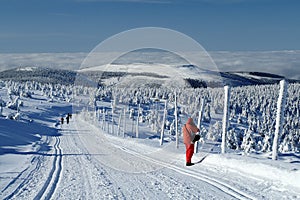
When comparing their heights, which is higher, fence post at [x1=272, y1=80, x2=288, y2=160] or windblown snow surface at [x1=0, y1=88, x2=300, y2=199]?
fence post at [x1=272, y1=80, x2=288, y2=160]

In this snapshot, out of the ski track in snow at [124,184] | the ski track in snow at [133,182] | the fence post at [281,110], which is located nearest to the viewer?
the ski track in snow at [124,184]

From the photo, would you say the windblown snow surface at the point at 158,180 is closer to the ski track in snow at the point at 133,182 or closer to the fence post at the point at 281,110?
the ski track in snow at the point at 133,182

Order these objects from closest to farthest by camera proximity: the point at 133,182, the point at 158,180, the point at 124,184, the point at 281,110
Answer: the point at 124,184, the point at 133,182, the point at 158,180, the point at 281,110

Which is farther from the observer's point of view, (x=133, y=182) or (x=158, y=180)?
(x=158, y=180)

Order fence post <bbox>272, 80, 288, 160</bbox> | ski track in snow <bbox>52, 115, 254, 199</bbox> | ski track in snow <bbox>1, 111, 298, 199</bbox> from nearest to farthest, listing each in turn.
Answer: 1. ski track in snow <bbox>1, 111, 298, 199</bbox>
2. ski track in snow <bbox>52, 115, 254, 199</bbox>
3. fence post <bbox>272, 80, 288, 160</bbox>

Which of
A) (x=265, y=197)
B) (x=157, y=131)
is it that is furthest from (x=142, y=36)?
(x=157, y=131)

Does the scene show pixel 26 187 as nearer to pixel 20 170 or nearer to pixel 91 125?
pixel 20 170

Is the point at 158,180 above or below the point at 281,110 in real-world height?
below

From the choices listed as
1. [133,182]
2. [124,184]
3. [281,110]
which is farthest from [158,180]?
[281,110]

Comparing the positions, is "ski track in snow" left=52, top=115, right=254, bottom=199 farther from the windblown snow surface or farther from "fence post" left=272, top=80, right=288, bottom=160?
"fence post" left=272, top=80, right=288, bottom=160

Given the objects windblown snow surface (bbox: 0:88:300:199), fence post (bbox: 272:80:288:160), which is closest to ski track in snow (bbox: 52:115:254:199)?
windblown snow surface (bbox: 0:88:300:199)

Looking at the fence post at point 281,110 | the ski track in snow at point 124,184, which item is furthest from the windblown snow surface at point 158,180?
the fence post at point 281,110

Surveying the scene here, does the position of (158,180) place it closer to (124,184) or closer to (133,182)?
(133,182)

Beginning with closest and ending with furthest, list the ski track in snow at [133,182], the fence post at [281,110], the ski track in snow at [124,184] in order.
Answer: the ski track in snow at [124,184]
the ski track in snow at [133,182]
the fence post at [281,110]
